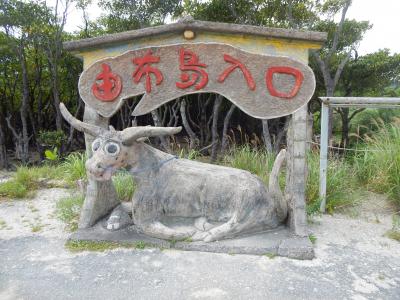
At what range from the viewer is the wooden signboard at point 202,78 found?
10.7 feet

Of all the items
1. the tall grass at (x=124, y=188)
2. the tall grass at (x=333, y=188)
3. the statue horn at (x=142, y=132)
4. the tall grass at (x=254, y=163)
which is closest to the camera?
the statue horn at (x=142, y=132)

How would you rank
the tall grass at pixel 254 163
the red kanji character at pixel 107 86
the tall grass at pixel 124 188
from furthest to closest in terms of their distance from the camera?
the tall grass at pixel 254 163 < the tall grass at pixel 124 188 < the red kanji character at pixel 107 86

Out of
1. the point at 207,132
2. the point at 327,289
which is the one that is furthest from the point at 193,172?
the point at 207,132

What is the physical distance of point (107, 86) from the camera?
11.6 ft

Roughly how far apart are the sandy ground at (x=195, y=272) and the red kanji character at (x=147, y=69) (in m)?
1.60

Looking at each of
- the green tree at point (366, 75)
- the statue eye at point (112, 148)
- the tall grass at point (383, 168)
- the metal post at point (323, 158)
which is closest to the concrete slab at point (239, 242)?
the statue eye at point (112, 148)

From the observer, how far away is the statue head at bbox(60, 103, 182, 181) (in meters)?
3.18

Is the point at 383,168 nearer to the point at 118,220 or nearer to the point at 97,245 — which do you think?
the point at 118,220

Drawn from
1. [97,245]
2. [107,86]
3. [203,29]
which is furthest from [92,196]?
[203,29]

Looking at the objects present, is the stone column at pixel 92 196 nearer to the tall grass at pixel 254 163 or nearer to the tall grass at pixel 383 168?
the tall grass at pixel 254 163

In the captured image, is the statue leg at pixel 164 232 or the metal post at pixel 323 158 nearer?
the statue leg at pixel 164 232

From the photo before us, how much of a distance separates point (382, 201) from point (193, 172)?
2.93 metres

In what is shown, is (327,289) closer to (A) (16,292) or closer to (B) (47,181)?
(A) (16,292)

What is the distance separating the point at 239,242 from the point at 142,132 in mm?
1335
